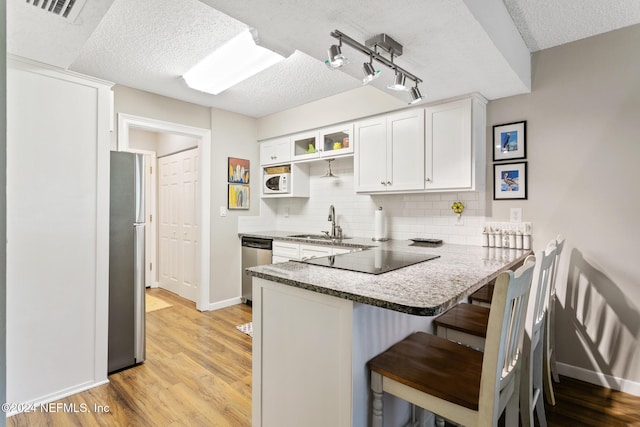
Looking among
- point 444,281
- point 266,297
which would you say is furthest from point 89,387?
point 444,281

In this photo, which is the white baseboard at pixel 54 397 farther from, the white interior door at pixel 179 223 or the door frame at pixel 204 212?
the white interior door at pixel 179 223

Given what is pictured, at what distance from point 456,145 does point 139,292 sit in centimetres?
288

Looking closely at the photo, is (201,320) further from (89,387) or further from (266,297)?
(266,297)

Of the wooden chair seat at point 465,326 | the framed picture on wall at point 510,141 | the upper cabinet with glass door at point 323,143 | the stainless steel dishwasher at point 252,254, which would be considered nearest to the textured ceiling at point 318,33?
the framed picture on wall at point 510,141

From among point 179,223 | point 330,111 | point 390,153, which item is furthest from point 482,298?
point 179,223

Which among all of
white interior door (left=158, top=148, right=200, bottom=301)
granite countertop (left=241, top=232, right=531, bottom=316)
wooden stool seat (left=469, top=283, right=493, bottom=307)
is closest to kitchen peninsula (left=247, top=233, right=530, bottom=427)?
granite countertop (left=241, top=232, right=531, bottom=316)

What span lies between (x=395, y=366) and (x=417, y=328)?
0.46 m

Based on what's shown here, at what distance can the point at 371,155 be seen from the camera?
3279 mm

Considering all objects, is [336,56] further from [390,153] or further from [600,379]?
[600,379]

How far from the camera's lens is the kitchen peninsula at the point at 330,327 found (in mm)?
1182

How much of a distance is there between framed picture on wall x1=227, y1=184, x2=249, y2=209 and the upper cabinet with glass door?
0.81m

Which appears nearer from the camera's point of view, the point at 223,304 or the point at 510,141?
the point at 510,141

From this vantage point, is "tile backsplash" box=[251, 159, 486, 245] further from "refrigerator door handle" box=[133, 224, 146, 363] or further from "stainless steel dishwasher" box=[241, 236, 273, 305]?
"refrigerator door handle" box=[133, 224, 146, 363]

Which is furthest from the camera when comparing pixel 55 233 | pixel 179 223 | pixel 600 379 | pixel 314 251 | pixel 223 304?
pixel 179 223
